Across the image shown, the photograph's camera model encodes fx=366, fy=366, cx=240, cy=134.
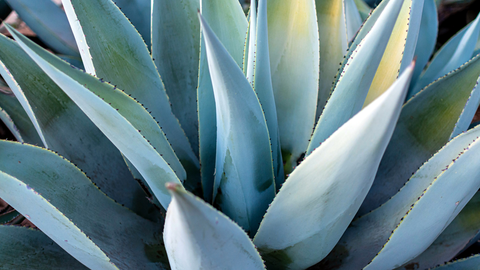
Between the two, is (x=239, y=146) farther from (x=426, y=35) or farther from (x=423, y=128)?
(x=426, y=35)

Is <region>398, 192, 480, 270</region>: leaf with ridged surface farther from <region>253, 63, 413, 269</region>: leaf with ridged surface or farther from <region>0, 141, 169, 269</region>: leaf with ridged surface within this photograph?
<region>0, 141, 169, 269</region>: leaf with ridged surface

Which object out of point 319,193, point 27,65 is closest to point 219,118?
point 319,193

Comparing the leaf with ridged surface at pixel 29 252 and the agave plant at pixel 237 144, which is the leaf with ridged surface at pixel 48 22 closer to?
the agave plant at pixel 237 144

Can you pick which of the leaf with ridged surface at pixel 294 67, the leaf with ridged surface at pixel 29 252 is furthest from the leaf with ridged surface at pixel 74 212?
the leaf with ridged surface at pixel 294 67

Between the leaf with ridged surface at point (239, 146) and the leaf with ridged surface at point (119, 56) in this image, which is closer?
the leaf with ridged surface at point (239, 146)

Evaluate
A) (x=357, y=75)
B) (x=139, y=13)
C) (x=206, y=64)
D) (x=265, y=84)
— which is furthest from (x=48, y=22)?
(x=357, y=75)

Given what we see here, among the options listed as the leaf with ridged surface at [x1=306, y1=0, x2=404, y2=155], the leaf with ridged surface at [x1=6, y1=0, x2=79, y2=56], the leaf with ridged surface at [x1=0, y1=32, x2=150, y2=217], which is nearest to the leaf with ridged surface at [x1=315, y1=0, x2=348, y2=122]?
the leaf with ridged surface at [x1=306, y1=0, x2=404, y2=155]
